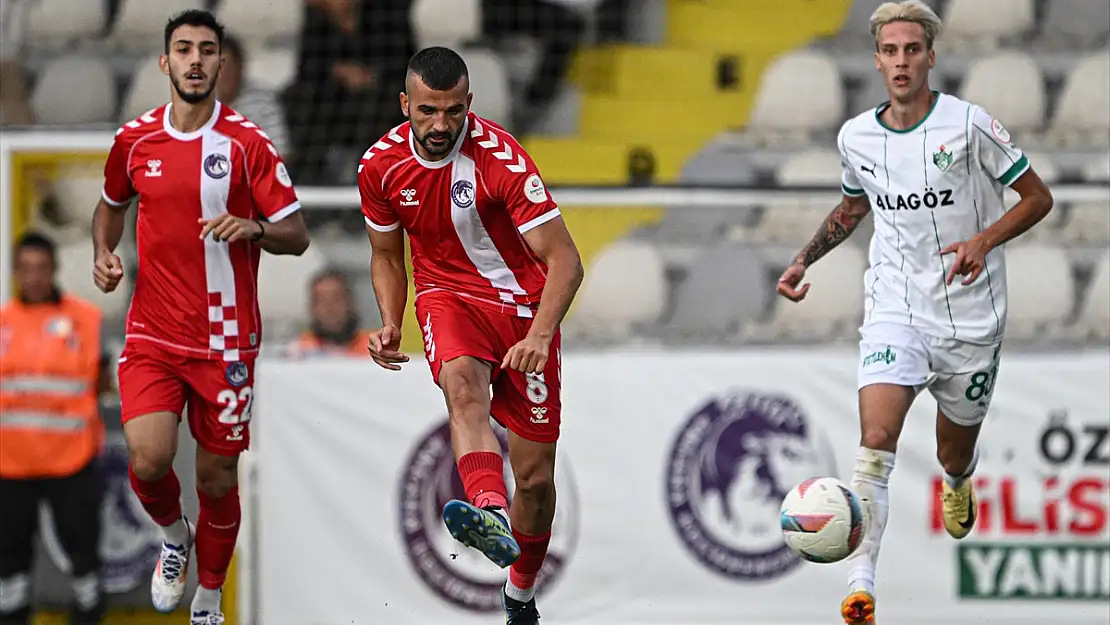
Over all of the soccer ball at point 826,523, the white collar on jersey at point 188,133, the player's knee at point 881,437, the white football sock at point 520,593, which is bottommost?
the white football sock at point 520,593

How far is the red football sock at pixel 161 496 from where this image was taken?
7.64 m

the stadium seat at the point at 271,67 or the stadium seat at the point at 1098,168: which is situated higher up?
the stadium seat at the point at 271,67

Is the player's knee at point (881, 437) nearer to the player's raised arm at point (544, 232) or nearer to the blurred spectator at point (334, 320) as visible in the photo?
the player's raised arm at point (544, 232)

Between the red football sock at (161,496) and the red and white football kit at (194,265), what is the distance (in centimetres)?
26

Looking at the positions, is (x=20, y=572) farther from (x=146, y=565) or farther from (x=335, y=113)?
(x=335, y=113)

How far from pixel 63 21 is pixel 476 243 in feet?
21.9

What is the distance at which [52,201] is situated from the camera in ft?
35.3

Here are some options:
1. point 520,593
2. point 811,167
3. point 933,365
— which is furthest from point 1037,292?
point 520,593

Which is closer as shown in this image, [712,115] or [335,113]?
[335,113]

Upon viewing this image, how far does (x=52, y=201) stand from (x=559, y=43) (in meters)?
3.89

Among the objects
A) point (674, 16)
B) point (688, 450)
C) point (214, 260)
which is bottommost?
point (688, 450)

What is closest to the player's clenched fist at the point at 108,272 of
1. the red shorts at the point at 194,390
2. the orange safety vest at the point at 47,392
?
the red shorts at the point at 194,390

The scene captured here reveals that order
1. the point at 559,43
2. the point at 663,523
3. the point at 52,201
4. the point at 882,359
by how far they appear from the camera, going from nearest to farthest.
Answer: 1. the point at 882,359
2. the point at 663,523
3. the point at 52,201
4. the point at 559,43

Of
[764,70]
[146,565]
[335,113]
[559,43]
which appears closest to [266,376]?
[146,565]
